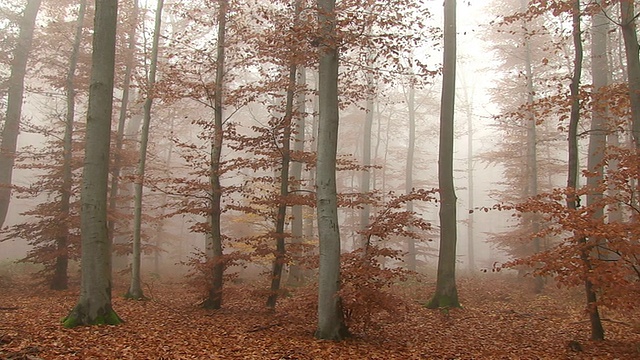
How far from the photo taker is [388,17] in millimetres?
7312

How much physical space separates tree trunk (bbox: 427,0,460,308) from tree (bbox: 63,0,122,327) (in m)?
7.29

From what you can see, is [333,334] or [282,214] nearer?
[333,334]

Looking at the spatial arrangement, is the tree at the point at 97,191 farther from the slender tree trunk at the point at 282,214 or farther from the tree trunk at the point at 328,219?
the tree trunk at the point at 328,219

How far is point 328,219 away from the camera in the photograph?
7082 millimetres

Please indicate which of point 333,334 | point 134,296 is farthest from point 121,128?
point 333,334

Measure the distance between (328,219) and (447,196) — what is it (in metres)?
4.73

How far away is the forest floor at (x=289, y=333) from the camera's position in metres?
6.03

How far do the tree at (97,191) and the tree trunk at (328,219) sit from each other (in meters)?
3.61

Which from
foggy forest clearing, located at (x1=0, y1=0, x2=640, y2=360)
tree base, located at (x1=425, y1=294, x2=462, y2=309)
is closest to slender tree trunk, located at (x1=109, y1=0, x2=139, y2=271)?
foggy forest clearing, located at (x1=0, y1=0, x2=640, y2=360)

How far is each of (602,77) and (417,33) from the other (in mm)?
7139

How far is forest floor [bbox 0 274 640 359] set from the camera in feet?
19.8

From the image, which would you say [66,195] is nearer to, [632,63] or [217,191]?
[217,191]

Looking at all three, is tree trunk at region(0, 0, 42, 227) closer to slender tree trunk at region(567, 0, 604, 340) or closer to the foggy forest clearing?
the foggy forest clearing

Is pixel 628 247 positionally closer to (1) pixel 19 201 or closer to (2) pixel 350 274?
(2) pixel 350 274
